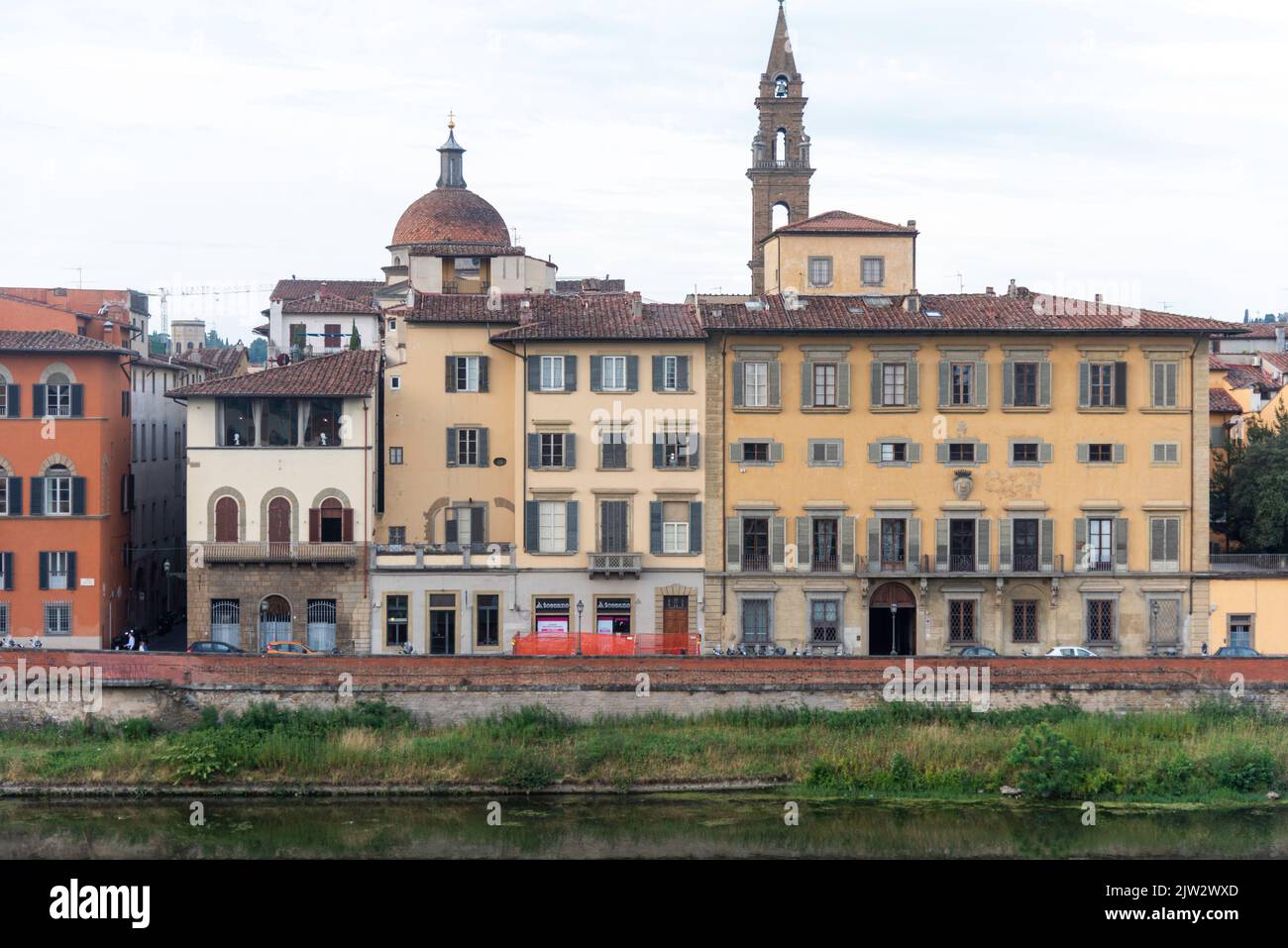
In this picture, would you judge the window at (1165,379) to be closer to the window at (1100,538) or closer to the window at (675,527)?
the window at (1100,538)

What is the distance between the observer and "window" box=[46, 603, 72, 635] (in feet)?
149

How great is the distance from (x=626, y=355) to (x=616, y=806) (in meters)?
13.3

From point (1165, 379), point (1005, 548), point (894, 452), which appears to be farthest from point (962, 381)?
point (1165, 379)

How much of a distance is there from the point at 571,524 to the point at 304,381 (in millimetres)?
7650

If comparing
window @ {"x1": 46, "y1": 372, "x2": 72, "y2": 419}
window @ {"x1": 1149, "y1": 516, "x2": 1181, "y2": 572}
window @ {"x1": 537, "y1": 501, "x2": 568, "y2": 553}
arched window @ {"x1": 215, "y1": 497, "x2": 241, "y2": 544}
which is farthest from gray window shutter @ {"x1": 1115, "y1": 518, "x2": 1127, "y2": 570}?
window @ {"x1": 46, "y1": 372, "x2": 72, "y2": 419}

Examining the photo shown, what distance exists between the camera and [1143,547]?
151 ft

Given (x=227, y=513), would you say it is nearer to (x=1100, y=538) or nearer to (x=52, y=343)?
(x=52, y=343)

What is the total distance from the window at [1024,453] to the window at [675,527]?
854 centimetres

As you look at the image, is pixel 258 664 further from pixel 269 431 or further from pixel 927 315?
pixel 927 315

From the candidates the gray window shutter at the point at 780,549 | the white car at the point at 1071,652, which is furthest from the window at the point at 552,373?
the white car at the point at 1071,652

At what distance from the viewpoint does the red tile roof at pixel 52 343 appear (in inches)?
1793

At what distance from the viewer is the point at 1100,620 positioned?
45.9m

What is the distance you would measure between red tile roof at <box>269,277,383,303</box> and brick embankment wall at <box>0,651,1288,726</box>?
30.6 meters

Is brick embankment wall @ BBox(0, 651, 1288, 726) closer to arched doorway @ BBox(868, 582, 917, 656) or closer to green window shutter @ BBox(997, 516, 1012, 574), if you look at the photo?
arched doorway @ BBox(868, 582, 917, 656)
